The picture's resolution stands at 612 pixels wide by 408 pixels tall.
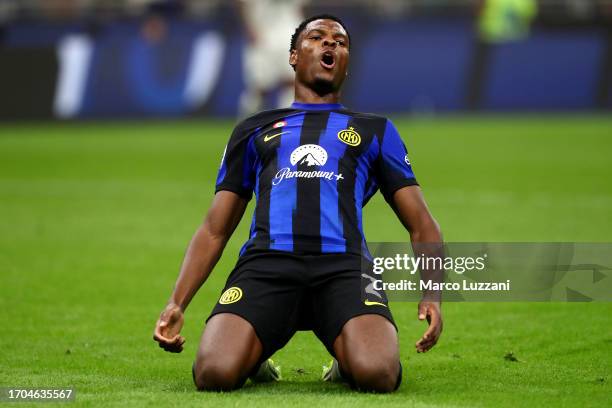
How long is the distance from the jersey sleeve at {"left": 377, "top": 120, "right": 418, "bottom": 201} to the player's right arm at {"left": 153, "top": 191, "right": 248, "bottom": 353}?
71 centimetres

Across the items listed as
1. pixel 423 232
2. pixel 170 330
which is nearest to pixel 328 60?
pixel 423 232

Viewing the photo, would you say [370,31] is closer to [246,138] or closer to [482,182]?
[482,182]

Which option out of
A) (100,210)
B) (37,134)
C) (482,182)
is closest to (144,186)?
(100,210)

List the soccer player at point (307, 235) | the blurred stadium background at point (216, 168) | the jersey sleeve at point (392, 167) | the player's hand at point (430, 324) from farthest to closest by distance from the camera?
the blurred stadium background at point (216, 168), the jersey sleeve at point (392, 167), the soccer player at point (307, 235), the player's hand at point (430, 324)

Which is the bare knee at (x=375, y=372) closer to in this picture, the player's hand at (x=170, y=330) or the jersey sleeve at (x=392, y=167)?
the player's hand at (x=170, y=330)

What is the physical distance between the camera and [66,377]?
625 cm

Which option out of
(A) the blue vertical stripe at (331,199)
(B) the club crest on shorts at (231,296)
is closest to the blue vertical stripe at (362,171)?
(A) the blue vertical stripe at (331,199)

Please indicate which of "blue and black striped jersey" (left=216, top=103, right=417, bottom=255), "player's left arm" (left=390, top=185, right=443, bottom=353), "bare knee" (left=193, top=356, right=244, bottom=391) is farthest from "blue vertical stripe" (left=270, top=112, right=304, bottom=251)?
"bare knee" (left=193, top=356, right=244, bottom=391)

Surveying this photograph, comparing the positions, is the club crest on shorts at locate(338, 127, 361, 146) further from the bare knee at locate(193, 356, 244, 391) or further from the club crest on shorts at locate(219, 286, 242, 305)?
the bare knee at locate(193, 356, 244, 391)

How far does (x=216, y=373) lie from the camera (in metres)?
5.70

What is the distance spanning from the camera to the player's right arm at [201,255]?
575cm

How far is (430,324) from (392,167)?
851mm

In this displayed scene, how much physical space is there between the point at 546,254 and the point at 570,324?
1088 mm

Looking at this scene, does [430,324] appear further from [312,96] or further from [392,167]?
[312,96]
